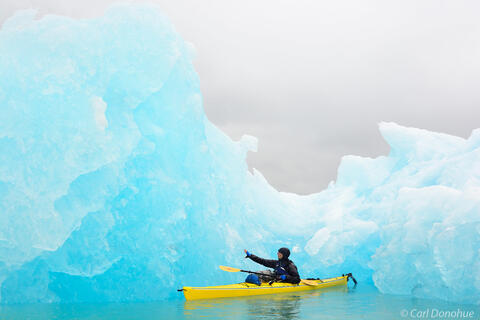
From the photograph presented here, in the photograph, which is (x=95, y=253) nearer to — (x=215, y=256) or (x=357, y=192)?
(x=215, y=256)

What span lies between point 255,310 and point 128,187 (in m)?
3.86

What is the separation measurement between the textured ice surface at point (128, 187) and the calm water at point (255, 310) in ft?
3.20

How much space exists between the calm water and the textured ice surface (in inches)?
38.4

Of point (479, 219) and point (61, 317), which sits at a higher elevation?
point (479, 219)

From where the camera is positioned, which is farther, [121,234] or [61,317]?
[121,234]

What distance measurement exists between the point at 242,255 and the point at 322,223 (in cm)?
421

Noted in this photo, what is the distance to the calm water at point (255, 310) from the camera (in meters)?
6.58

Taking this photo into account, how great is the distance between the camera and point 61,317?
6.52 metres

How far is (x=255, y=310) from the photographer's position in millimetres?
7062

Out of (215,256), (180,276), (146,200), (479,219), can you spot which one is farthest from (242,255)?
(479,219)

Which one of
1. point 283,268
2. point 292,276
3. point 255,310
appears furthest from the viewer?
point 283,268

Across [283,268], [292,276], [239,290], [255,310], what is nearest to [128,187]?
[239,290]

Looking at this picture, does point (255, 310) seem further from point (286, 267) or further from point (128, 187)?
point (128, 187)

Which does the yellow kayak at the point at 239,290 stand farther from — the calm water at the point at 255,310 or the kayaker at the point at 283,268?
the calm water at the point at 255,310
